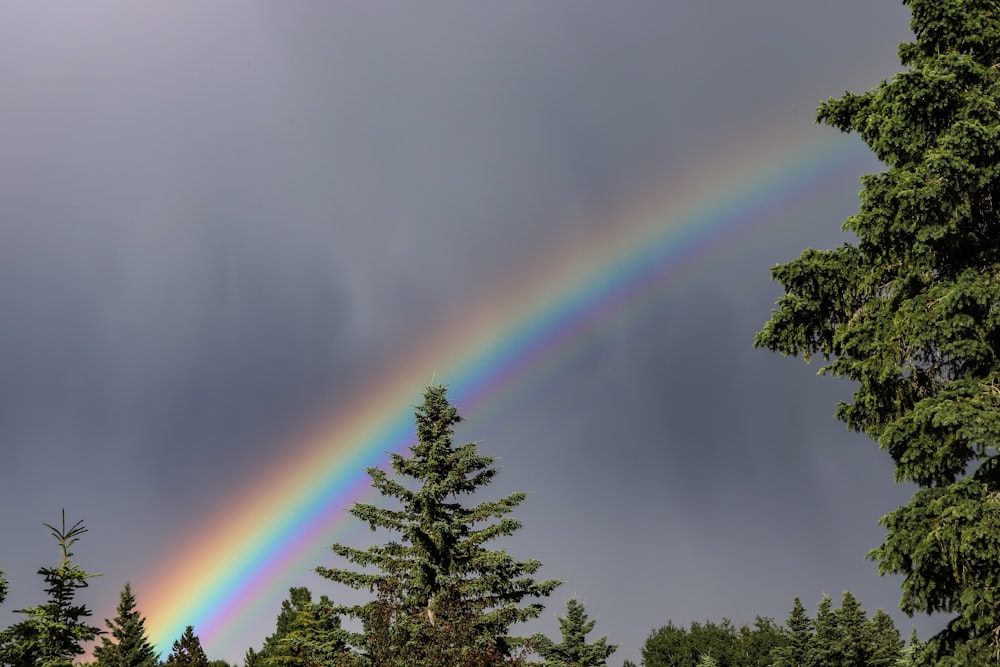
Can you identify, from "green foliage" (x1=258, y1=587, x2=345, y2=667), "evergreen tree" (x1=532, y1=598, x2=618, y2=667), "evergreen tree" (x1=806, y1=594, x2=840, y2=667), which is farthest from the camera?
"evergreen tree" (x1=806, y1=594, x2=840, y2=667)

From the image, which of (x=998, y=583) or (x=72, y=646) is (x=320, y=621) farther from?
(x=998, y=583)

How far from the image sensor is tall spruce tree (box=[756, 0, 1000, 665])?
11.5 meters

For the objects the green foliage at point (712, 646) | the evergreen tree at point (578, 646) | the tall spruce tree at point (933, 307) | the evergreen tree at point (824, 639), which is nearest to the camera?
the tall spruce tree at point (933, 307)

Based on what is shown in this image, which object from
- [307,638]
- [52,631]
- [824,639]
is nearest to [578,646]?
[307,638]

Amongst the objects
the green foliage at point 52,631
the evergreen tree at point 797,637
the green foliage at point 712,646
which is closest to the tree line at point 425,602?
the green foliage at point 52,631

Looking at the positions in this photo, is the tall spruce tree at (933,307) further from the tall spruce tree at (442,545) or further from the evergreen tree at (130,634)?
the evergreen tree at (130,634)

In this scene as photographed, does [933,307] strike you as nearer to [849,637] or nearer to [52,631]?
[52,631]

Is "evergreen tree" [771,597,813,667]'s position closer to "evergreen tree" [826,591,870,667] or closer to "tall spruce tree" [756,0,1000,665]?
"evergreen tree" [826,591,870,667]

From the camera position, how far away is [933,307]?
12.6 meters

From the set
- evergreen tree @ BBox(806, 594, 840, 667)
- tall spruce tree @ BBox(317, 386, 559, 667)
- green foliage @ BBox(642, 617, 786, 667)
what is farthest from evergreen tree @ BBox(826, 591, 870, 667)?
tall spruce tree @ BBox(317, 386, 559, 667)

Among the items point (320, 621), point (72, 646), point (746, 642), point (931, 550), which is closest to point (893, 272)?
point (931, 550)

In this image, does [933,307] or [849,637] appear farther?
[849,637]

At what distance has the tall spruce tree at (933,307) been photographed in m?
11.5

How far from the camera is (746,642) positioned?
371 feet
